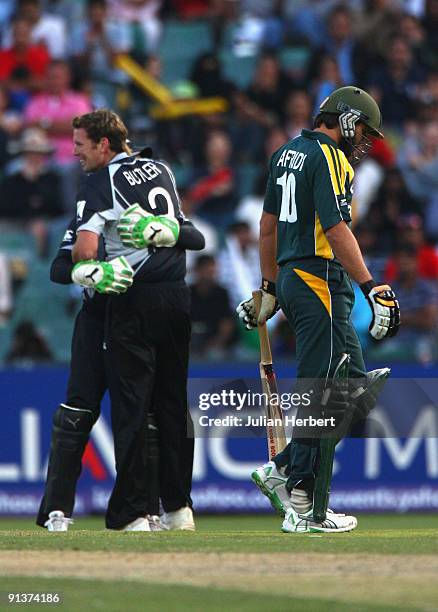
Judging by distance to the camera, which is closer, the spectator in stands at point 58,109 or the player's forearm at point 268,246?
the player's forearm at point 268,246

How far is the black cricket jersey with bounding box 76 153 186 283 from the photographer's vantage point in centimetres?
781

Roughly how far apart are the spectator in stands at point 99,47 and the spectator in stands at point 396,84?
114 inches

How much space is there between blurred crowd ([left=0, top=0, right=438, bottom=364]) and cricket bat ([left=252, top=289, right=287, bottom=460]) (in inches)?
191

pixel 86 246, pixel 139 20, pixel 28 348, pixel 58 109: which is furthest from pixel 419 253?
pixel 86 246

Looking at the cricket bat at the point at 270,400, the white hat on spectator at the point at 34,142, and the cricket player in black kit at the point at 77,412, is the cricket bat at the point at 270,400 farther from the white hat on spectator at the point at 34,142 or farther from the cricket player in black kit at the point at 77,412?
the white hat on spectator at the point at 34,142

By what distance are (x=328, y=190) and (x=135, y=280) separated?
1280 millimetres

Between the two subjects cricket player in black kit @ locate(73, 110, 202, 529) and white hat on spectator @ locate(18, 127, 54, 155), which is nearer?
cricket player in black kit @ locate(73, 110, 202, 529)

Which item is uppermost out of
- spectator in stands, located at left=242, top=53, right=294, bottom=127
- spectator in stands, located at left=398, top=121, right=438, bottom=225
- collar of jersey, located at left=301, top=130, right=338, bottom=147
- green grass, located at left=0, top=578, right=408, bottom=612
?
spectator in stands, located at left=242, top=53, right=294, bottom=127

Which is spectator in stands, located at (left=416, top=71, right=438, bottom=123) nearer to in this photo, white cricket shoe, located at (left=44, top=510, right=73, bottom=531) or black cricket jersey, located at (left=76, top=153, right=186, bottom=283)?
black cricket jersey, located at (left=76, top=153, right=186, bottom=283)

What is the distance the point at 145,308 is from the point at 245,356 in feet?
18.3

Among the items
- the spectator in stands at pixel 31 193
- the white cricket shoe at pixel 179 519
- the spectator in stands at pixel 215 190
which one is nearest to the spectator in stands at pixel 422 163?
the spectator in stands at pixel 215 190

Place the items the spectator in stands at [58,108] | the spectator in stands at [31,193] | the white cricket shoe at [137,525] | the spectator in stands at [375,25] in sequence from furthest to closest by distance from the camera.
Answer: the spectator in stands at [375,25]
the spectator in stands at [58,108]
the spectator in stands at [31,193]
the white cricket shoe at [137,525]

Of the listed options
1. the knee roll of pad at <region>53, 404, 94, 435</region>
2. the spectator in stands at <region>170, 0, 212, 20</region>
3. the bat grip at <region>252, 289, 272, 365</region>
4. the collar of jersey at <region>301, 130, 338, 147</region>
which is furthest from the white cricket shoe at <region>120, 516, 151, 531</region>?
the spectator in stands at <region>170, 0, 212, 20</region>

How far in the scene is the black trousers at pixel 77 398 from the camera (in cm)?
807
